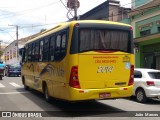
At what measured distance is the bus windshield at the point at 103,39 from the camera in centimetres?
1033

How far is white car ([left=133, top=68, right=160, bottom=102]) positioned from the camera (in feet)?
42.8

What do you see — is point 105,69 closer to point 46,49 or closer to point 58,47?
point 58,47

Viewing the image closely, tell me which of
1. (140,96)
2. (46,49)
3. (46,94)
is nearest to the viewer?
Answer: (46,49)

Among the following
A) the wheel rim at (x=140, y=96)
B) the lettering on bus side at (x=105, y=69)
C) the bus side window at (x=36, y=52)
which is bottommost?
the wheel rim at (x=140, y=96)

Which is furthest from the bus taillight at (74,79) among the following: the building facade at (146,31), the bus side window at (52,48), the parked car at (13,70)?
the parked car at (13,70)

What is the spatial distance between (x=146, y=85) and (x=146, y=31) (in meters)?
12.8

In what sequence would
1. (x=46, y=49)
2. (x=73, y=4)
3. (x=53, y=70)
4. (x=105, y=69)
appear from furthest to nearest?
(x=73, y=4) < (x=46, y=49) < (x=53, y=70) < (x=105, y=69)

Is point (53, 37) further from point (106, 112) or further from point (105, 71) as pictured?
point (106, 112)

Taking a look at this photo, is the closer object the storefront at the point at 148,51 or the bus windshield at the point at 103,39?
the bus windshield at the point at 103,39

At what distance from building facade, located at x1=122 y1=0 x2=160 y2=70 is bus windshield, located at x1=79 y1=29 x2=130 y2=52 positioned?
37.6ft

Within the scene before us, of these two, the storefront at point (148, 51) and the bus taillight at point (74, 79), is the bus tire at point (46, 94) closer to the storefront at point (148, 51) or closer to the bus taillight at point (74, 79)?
the bus taillight at point (74, 79)

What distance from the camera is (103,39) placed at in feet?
35.0

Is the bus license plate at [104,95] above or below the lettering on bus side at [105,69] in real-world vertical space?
below

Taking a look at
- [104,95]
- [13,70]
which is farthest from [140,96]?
[13,70]
